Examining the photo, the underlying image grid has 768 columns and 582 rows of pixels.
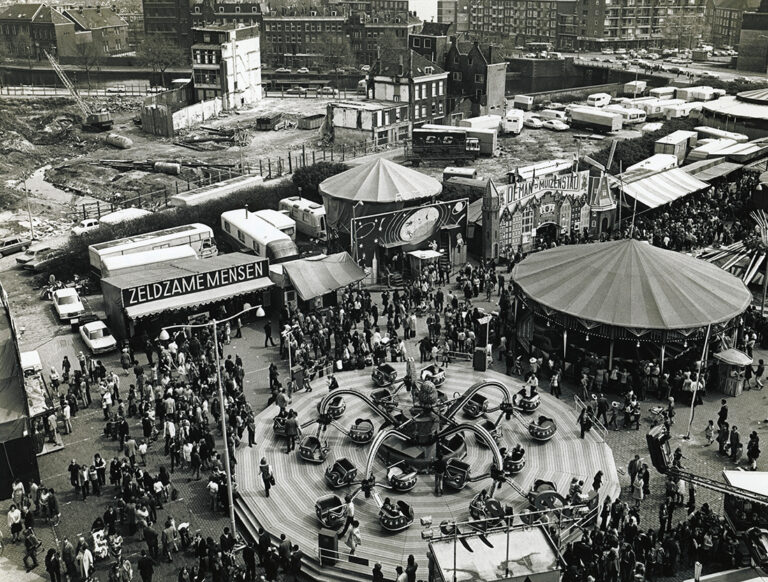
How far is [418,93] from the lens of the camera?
281ft

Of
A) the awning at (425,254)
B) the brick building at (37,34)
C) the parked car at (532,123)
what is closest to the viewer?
the awning at (425,254)

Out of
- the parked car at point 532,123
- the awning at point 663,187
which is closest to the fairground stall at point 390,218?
the awning at point 663,187

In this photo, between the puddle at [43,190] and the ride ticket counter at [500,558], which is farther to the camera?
the puddle at [43,190]

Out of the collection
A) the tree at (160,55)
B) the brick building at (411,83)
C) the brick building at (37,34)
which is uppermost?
the brick building at (37,34)

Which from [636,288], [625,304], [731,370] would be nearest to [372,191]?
[636,288]

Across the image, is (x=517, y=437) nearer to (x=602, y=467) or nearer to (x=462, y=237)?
(x=602, y=467)

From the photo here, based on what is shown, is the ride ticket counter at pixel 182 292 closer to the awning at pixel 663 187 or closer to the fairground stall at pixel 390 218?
the fairground stall at pixel 390 218

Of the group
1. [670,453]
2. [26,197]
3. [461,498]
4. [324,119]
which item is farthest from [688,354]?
[324,119]

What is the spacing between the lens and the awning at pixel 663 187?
188 feet

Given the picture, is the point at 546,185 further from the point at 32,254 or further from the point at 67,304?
the point at 32,254

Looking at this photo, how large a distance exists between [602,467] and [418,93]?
6179cm

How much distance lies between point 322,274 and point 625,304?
52.2 feet

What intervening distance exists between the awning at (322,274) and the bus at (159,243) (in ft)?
27.6

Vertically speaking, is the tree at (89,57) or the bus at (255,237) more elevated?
the tree at (89,57)
